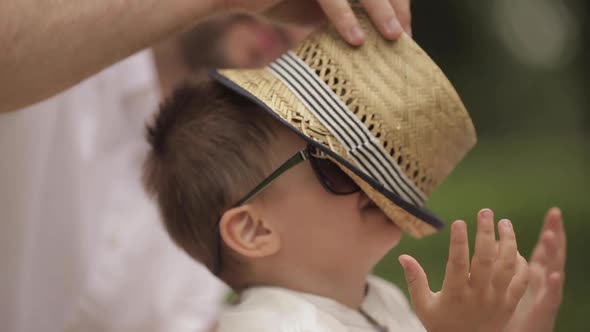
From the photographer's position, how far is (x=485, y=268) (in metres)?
1.04

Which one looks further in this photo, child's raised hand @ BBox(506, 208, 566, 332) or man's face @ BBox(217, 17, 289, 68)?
man's face @ BBox(217, 17, 289, 68)

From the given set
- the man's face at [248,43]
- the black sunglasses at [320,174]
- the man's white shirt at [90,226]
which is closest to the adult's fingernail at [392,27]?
the black sunglasses at [320,174]

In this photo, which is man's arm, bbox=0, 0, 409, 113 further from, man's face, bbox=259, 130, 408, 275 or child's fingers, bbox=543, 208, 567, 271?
child's fingers, bbox=543, 208, 567, 271

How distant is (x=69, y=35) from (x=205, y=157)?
0.94 feet

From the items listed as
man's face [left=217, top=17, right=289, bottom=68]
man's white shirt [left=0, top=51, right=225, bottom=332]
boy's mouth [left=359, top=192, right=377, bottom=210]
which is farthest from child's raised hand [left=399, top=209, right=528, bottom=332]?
man's face [left=217, top=17, right=289, bottom=68]

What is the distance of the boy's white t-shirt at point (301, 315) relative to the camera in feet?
4.03

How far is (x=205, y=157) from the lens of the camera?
134 centimetres

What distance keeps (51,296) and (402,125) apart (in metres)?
0.87

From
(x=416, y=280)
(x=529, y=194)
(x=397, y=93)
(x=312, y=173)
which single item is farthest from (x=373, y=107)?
(x=529, y=194)

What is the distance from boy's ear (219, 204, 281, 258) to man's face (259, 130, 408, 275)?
1 centimetres

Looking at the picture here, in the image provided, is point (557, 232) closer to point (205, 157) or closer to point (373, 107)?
point (373, 107)

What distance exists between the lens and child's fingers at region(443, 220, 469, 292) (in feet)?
3.35

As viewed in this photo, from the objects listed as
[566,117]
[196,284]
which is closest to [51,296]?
[196,284]

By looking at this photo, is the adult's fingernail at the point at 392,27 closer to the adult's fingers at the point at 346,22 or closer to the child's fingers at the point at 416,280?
the adult's fingers at the point at 346,22
